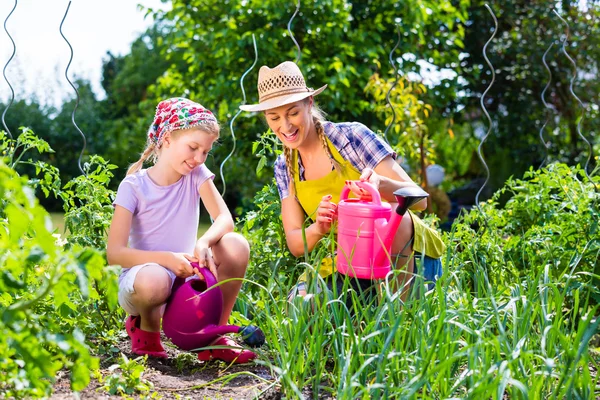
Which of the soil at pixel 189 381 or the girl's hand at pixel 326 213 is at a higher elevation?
the girl's hand at pixel 326 213

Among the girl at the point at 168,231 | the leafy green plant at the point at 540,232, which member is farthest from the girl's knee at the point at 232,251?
the leafy green plant at the point at 540,232

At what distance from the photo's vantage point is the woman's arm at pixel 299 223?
2236 millimetres

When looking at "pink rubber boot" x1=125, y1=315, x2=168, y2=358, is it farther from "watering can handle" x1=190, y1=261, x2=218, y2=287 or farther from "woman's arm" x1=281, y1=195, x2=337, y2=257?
"woman's arm" x1=281, y1=195, x2=337, y2=257

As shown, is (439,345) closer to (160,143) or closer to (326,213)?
(326,213)

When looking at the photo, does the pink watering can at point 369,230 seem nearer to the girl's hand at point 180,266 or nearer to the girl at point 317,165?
the girl at point 317,165

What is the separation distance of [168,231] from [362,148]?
712mm

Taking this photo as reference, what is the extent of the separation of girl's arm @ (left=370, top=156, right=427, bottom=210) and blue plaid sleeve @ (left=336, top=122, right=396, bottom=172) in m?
0.02

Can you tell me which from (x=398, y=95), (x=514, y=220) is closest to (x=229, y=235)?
(x=514, y=220)

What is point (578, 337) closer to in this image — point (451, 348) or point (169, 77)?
point (451, 348)

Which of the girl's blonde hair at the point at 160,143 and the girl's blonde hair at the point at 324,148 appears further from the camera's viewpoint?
the girl's blonde hair at the point at 324,148

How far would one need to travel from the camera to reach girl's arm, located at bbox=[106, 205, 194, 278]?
2184 mm

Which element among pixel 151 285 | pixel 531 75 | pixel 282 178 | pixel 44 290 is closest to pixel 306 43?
pixel 531 75

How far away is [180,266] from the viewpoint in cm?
218

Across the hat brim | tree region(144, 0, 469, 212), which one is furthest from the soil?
tree region(144, 0, 469, 212)
